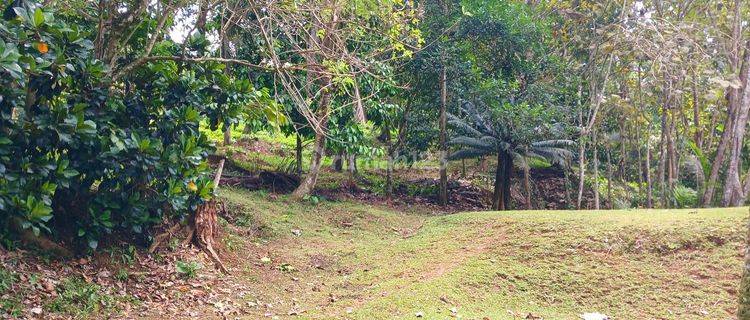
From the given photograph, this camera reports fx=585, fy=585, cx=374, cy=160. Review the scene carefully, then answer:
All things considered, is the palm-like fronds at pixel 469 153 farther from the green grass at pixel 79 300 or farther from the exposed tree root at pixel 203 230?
the green grass at pixel 79 300

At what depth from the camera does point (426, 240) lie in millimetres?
9547

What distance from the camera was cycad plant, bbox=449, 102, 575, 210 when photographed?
44.8ft

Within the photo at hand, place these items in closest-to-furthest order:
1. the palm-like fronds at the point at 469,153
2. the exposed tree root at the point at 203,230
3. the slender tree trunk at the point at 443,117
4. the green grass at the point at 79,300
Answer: the green grass at the point at 79,300, the exposed tree root at the point at 203,230, the palm-like fronds at the point at 469,153, the slender tree trunk at the point at 443,117

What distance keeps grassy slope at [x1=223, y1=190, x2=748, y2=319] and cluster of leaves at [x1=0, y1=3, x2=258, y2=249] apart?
1867 millimetres

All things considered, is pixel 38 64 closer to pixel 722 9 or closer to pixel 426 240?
pixel 426 240

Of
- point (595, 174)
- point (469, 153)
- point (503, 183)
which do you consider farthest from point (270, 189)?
point (595, 174)

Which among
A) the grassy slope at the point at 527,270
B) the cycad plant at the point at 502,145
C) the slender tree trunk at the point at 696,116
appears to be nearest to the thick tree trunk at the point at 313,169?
the cycad plant at the point at 502,145

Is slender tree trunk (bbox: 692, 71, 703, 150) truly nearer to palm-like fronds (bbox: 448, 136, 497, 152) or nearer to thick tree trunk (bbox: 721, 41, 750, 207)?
thick tree trunk (bbox: 721, 41, 750, 207)

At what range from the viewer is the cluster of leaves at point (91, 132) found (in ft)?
17.6

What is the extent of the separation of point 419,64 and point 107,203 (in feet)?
31.2

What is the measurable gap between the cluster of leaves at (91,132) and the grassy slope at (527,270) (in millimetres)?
1867

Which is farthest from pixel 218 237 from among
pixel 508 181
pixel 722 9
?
pixel 722 9

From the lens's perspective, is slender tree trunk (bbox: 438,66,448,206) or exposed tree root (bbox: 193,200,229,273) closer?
exposed tree root (bbox: 193,200,229,273)

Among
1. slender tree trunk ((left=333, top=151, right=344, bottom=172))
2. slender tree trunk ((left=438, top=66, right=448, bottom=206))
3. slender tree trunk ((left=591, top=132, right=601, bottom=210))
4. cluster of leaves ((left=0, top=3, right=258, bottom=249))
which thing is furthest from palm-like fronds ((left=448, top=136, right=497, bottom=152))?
cluster of leaves ((left=0, top=3, right=258, bottom=249))
